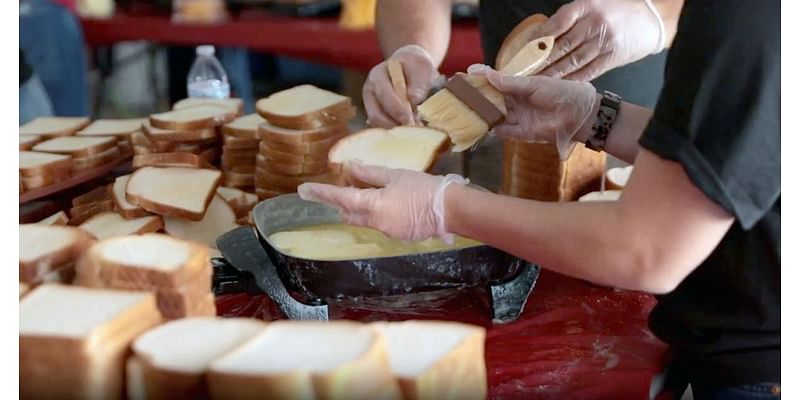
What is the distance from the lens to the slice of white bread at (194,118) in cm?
239

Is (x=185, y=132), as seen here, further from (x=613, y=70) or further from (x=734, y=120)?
(x=734, y=120)

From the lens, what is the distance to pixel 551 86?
187 cm

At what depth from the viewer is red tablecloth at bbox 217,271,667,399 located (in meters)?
1.54

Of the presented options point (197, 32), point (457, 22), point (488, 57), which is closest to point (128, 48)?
point (197, 32)

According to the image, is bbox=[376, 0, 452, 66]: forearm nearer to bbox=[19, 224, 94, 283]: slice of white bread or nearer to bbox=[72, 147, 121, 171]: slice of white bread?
bbox=[72, 147, 121, 171]: slice of white bread

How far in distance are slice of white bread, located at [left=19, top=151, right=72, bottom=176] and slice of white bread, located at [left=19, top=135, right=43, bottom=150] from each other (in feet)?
0.32

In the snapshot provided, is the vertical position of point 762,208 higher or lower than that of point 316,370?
higher

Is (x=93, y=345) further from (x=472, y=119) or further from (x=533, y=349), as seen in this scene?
(x=472, y=119)

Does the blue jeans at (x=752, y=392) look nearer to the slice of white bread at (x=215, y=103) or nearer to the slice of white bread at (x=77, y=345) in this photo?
the slice of white bread at (x=77, y=345)

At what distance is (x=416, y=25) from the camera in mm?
2686

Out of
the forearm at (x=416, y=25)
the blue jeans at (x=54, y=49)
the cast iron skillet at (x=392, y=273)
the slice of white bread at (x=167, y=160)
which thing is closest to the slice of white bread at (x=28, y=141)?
the slice of white bread at (x=167, y=160)

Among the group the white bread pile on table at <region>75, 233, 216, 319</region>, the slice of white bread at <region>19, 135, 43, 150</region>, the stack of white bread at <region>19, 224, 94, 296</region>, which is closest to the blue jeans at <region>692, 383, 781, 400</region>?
the white bread pile on table at <region>75, 233, 216, 319</region>

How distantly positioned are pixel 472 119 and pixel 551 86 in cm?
18

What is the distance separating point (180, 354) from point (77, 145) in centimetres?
160
